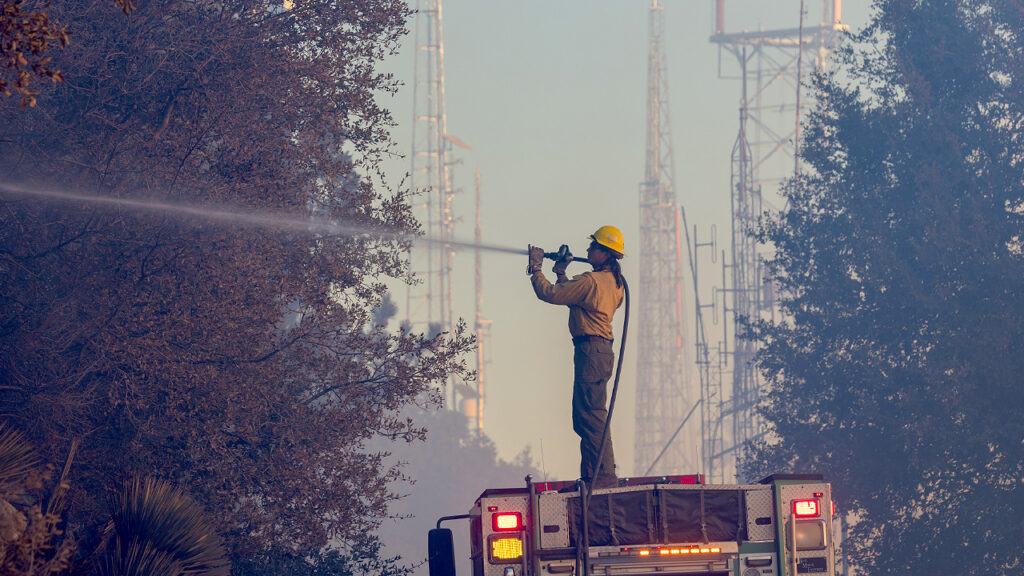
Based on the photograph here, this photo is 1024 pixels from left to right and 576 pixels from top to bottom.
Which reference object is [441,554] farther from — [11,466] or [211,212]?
[211,212]

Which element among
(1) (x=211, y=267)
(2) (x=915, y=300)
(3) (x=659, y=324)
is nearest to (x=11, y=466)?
(1) (x=211, y=267)

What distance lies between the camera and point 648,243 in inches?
3605

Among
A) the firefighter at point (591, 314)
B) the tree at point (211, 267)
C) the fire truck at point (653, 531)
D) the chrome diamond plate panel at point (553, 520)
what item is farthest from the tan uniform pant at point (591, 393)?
the tree at point (211, 267)

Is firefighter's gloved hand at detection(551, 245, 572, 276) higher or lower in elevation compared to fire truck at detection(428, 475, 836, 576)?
higher

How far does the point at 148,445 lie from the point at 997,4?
25.1 metres

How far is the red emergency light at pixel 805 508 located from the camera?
33.0ft

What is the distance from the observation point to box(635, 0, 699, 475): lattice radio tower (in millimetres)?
90875

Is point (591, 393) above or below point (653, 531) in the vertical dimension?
above

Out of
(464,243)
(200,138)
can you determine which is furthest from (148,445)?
(464,243)

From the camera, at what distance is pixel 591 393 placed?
41.5ft

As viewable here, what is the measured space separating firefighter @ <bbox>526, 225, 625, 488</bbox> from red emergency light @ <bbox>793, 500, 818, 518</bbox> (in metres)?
2.43

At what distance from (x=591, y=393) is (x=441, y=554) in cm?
316

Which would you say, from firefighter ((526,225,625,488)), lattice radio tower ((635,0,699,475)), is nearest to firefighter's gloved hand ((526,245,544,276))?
firefighter ((526,225,625,488))

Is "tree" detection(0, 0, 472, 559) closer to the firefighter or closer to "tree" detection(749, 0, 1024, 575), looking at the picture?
the firefighter
